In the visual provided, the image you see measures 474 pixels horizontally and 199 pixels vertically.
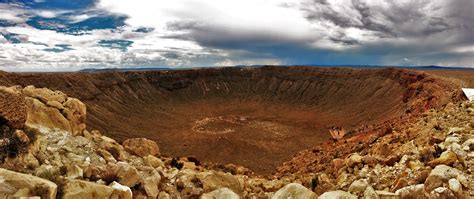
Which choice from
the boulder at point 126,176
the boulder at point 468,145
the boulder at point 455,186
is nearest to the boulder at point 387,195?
the boulder at point 455,186

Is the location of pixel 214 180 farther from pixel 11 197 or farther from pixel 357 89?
pixel 357 89

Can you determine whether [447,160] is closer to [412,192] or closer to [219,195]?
[412,192]

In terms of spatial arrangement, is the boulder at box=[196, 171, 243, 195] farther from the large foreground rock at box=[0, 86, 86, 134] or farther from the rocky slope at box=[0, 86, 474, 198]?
the large foreground rock at box=[0, 86, 86, 134]

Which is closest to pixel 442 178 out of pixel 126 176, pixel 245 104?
pixel 126 176

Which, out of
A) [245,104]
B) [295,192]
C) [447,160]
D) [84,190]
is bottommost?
[245,104]

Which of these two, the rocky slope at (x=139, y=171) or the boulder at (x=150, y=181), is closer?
the rocky slope at (x=139, y=171)

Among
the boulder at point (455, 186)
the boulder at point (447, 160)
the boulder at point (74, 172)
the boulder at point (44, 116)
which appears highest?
the boulder at point (44, 116)

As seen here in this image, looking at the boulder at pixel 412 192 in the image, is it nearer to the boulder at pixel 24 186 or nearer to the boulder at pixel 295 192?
the boulder at pixel 295 192
